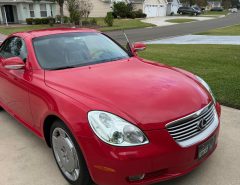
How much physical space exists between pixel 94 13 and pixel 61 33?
147 ft

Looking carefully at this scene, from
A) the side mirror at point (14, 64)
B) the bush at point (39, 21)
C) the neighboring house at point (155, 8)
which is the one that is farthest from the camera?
the neighboring house at point (155, 8)

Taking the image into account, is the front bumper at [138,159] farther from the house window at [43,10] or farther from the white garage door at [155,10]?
the white garage door at [155,10]

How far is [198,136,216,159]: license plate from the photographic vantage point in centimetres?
299

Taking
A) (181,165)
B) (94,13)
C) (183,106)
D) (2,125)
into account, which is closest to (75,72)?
(183,106)

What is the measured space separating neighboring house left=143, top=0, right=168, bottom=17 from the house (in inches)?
809

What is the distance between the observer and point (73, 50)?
416 cm

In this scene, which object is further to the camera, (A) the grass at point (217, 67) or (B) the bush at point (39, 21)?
(B) the bush at point (39, 21)

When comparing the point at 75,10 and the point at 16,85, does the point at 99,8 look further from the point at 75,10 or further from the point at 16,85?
the point at 16,85

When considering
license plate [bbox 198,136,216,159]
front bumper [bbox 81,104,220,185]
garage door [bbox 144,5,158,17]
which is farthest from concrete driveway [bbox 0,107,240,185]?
garage door [bbox 144,5,158,17]

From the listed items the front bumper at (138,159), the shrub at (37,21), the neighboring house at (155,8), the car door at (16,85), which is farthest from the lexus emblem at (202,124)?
the neighboring house at (155,8)

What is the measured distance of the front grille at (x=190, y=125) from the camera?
2820mm

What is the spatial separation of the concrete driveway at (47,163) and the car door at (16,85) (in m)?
0.36

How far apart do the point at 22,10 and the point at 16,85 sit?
36.7m

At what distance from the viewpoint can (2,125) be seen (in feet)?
16.5
